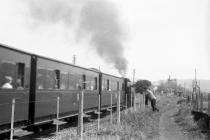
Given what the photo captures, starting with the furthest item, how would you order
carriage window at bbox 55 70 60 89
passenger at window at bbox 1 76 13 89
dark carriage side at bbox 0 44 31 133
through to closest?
carriage window at bbox 55 70 60 89 < passenger at window at bbox 1 76 13 89 < dark carriage side at bbox 0 44 31 133

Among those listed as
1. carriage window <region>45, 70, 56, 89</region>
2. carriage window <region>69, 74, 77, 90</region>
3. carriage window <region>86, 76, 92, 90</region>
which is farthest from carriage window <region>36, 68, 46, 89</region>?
carriage window <region>86, 76, 92, 90</region>

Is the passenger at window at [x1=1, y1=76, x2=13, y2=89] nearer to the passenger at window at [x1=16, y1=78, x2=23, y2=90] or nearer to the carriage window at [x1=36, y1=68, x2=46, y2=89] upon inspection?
the passenger at window at [x1=16, y1=78, x2=23, y2=90]

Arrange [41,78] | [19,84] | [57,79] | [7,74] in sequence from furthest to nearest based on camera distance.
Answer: [57,79], [41,78], [19,84], [7,74]

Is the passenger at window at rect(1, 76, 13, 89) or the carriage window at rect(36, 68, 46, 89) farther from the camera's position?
the carriage window at rect(36, 68, 46, 89)

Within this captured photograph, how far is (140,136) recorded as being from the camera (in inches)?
480

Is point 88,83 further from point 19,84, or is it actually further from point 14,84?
point 14,84

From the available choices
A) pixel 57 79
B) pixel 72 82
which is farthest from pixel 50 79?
pixel 72 82

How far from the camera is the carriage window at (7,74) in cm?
974

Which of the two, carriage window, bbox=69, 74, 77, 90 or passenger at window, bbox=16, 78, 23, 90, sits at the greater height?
carriage window, bbox=69, 74, 77, 90

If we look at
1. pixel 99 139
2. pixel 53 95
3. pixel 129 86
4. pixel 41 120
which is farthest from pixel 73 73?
pixel 129 86

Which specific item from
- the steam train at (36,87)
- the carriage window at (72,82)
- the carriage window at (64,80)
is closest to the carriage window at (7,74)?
the steam train at (36,87)

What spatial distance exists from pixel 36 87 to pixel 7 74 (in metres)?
1.96

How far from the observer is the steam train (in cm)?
995

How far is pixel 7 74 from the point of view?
396 inches
